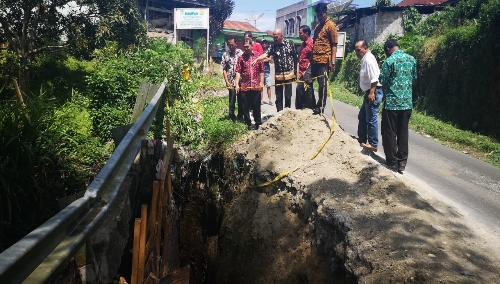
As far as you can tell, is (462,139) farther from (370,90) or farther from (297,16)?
(297,16)

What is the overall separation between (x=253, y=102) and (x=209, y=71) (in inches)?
432

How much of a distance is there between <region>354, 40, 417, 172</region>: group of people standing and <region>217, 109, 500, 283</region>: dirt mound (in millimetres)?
569

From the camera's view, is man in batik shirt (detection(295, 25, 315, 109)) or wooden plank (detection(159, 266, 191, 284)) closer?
wooden plank (detection(159, 266, 191, 284))

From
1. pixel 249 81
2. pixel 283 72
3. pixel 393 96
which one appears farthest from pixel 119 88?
pixel 393 96

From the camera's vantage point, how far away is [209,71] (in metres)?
17.9

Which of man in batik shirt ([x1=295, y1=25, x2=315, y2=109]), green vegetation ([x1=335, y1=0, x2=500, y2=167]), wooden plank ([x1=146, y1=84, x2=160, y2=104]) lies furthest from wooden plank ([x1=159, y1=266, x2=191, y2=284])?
green vegetation ([x1=335, y1=0, x2=500, y2=167])

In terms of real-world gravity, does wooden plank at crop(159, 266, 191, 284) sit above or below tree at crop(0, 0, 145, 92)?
below

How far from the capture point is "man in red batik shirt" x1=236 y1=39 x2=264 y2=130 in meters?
7.28

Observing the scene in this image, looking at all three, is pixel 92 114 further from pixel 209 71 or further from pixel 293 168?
pixel 209 71

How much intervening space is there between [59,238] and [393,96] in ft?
15.5

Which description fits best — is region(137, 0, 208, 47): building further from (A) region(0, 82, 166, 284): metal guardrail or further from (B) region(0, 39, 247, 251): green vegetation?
(A) region(0, 82, 166, 284): metal guardrail

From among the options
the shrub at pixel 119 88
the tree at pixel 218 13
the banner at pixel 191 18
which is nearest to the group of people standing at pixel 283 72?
A: the shrub at pixel 119 88

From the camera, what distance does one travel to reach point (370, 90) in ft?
18.8

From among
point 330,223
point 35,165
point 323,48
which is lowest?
point 330,223
